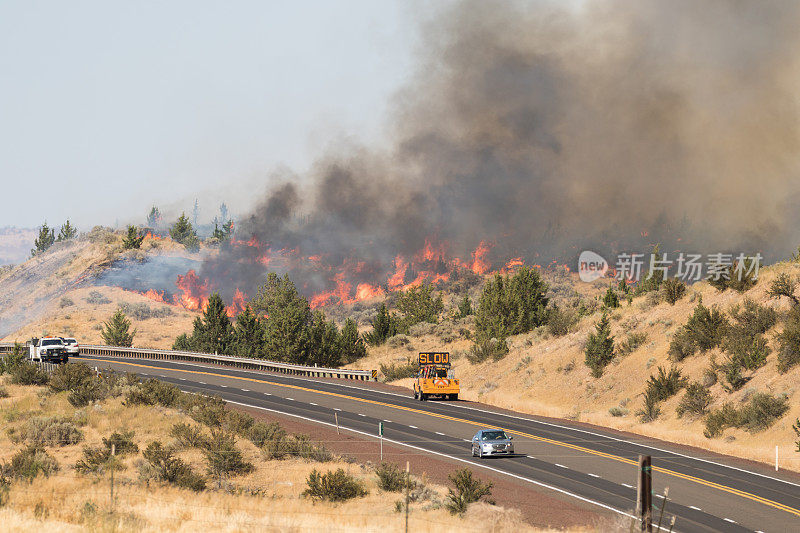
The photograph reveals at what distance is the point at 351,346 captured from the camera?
82688 millimetres

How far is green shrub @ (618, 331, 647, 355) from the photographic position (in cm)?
5669

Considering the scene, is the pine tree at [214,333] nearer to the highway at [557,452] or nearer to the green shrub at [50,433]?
the highway at [557,452]

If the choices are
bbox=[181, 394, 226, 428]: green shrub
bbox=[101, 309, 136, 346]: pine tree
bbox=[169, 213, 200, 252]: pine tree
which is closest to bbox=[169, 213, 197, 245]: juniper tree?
bbox=[169, 213, 200, 252]: pine tree

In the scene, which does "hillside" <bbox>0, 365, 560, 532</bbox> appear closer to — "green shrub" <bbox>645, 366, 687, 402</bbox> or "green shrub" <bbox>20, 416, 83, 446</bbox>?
"green shrub" <bbox>20, 416, 83, 446</bbox>

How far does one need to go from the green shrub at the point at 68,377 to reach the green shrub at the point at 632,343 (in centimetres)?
3519

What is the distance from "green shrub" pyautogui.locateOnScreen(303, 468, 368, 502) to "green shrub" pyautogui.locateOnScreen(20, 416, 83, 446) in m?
12.6

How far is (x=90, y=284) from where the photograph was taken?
452ft

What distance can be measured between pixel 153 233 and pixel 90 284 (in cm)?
3860

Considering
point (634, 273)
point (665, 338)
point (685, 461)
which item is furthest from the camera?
point (634, 273)

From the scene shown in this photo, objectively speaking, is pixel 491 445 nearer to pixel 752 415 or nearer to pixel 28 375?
pixel 752 415

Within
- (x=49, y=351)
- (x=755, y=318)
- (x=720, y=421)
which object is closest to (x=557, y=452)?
(x=720, y=421)

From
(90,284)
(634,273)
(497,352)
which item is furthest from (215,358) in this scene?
(634,273)

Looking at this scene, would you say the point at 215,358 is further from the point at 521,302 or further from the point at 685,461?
the point at 685,461

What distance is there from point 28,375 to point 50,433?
59.7 ft
